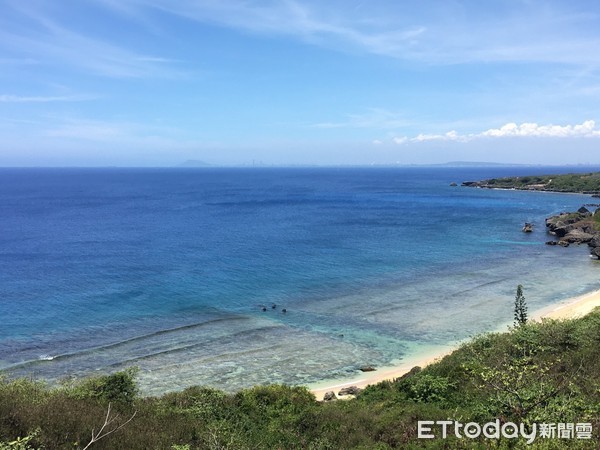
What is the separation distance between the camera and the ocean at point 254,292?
32.0 meters

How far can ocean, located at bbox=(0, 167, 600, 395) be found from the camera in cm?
3200

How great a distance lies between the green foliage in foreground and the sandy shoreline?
16.9 ft

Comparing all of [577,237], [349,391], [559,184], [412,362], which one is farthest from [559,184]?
[349,391]

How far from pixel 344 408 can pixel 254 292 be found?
28.7 metres

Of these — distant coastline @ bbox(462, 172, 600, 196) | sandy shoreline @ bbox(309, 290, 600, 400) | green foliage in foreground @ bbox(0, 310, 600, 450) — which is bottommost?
sandy shoreline @ bbox(309, 290, 600, 400)

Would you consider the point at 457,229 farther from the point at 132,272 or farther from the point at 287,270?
the point at 132,272

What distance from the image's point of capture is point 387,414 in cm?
1697

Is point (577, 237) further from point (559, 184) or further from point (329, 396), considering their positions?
point (559, 184)

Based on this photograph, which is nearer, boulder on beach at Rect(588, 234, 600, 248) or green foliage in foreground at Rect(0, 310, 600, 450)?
green foliage in foreground at Rect(0, 310, 600, 450)

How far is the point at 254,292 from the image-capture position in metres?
47.3

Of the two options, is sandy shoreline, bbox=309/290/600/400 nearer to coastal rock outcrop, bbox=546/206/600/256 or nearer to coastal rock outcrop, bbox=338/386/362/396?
coastal rock outcrop, bbox=338/386/362/396

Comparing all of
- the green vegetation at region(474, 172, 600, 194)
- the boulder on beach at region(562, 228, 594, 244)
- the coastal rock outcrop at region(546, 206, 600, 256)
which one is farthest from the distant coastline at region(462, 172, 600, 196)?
the boulder on beach at region(562, 228, 594, 244)

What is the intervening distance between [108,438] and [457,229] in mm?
84358

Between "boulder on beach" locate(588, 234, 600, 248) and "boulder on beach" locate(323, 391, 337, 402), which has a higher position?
"boulder on beach" locate(588, 234, 600, 248)
